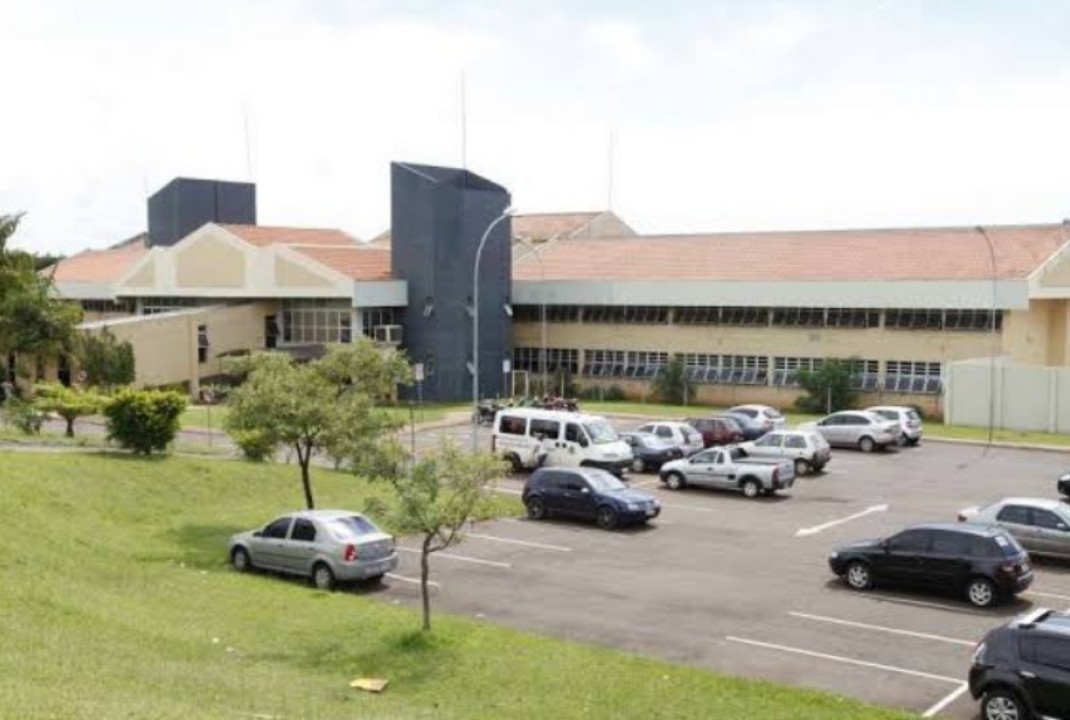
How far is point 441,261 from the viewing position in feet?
198

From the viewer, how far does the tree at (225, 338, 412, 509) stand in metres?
26.5

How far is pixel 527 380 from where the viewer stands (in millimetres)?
63969

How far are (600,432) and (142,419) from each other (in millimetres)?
13230

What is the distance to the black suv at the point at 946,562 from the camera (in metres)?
21.2

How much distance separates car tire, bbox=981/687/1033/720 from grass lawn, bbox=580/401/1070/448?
31220mm

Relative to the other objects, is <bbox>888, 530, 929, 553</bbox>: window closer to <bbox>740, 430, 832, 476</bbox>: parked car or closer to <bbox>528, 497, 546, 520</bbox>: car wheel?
<bbox>528, 497, 546, 520</bbox>: car wheel

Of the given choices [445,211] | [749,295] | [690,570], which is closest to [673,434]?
[690,570]

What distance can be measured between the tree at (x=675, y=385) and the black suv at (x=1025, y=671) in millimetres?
43568

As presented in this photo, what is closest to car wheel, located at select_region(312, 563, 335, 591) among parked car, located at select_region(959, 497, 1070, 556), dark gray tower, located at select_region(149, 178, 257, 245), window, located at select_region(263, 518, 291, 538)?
window, located at select_region(263, 518, 291, 538)

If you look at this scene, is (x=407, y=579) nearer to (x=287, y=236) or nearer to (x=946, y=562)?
(x=946, y=562)

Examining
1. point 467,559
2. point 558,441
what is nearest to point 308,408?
point 467,559

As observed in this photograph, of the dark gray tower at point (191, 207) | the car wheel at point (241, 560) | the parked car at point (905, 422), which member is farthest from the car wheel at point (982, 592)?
the dark gray tower at point (191, 207)

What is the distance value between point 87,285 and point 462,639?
65617 mm

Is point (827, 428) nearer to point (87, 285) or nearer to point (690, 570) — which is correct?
point (690, 570)
